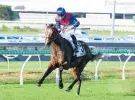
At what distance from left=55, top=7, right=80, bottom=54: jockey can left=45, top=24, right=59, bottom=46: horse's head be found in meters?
0.61

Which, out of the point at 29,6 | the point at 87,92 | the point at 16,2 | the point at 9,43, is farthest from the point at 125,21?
the point at 87,92

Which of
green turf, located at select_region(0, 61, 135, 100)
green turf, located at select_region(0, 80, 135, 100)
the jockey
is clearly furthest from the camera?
the jockey

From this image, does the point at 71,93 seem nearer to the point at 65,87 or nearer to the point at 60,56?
the point at 60,56

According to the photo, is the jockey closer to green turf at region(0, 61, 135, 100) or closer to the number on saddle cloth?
the number on saddle cloth

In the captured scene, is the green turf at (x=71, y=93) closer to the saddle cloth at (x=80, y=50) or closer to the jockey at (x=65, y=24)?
the saddle cloth at (x=80, y=50)

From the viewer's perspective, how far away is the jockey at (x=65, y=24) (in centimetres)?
1173

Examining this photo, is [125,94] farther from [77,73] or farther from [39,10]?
[39,10]

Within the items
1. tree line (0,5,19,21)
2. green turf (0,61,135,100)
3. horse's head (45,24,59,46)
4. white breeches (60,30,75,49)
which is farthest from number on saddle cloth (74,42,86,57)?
tree line (0,5,19,21)

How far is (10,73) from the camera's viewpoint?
16.1 metres

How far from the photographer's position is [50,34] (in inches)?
430

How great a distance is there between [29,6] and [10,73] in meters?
48.7

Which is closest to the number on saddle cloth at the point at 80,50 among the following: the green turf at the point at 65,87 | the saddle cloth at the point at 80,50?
the saddle cloth at the point at 80,50

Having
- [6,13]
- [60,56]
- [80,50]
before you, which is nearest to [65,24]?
[80,50]

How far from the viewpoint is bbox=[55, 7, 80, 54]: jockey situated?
462 inches
